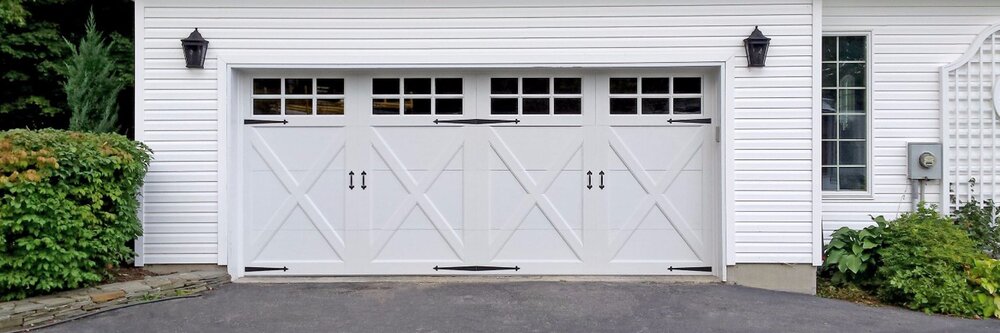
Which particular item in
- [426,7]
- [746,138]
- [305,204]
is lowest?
[305,204]

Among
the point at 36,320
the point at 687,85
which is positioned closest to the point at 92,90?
the point at 36,320

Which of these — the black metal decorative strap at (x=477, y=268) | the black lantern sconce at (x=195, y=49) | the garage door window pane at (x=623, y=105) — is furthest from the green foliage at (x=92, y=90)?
the garage door window pane at (x=623, y=105)

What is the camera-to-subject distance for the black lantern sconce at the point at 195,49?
261 inches

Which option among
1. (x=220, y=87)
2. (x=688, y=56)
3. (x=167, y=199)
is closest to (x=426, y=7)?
(x=220, y=87)

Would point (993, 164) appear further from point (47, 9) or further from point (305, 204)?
point (47, 9)

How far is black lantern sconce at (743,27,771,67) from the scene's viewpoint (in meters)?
6.57

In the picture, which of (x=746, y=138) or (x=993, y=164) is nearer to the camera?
(x=746, y=138)

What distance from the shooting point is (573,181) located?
6965 mm

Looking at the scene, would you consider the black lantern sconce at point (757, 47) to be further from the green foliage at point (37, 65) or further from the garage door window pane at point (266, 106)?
the green foliage at point (37, 65)

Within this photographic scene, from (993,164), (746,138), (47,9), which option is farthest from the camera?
(47,9)

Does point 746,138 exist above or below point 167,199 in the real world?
above

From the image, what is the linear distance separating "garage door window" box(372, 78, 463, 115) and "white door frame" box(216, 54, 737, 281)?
19 centimetres

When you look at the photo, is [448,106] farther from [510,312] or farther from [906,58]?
[906,58]

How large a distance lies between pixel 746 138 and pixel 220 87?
185 inches
